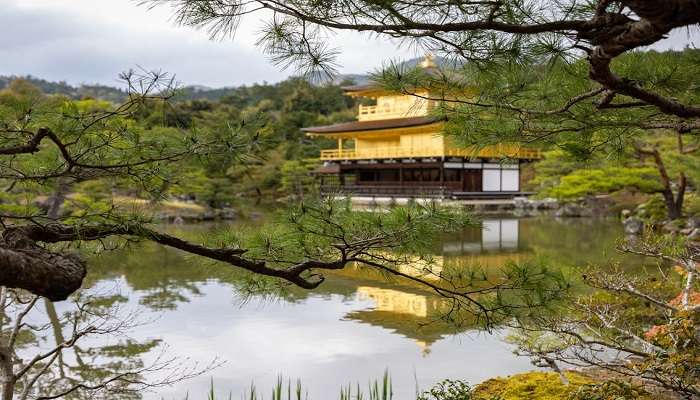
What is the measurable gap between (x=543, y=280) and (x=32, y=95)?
1847 millimetres

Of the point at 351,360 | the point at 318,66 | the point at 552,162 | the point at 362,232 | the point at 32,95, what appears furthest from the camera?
the point at 552,162

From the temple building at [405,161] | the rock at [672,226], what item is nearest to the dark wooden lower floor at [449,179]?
the temple building at [405,161]

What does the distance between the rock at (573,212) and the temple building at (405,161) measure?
221cm

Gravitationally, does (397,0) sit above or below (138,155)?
above

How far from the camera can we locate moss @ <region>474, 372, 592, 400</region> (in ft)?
10.8

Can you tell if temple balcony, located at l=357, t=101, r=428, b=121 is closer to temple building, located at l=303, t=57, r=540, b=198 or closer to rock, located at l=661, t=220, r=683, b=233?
temple building, located at l=303, t=57, r=540, b=198

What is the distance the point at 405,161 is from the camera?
67.6ft

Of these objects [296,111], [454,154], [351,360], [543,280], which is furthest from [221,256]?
[296,111]

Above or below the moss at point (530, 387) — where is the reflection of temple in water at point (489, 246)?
below

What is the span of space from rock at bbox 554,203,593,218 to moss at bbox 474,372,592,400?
14501 mm

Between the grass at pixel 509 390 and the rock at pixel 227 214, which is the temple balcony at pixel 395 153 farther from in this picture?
the grass at pixel 509 390

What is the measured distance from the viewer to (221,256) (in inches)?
80.2

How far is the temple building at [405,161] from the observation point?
63.4 feet

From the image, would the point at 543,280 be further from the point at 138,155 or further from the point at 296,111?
the point at 296,111
